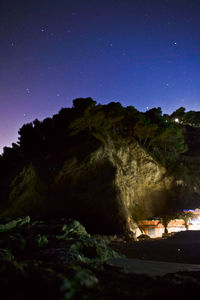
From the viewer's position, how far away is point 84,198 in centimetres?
1950

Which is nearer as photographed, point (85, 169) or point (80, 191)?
point (80, 191)

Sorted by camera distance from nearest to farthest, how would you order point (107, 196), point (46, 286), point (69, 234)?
point (46, 286) < point (69, 234) < point (107, 196)

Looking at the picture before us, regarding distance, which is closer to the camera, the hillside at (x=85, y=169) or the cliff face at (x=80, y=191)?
the cliff face at (x=80, y=191)

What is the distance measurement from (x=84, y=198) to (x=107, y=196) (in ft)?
7.52

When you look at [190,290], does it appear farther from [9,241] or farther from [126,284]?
[9,241]

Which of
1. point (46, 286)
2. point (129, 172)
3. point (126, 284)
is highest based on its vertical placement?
point (129, 172)

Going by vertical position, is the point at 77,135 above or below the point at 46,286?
above

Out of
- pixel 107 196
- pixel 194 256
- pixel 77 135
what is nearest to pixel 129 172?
pixel 107 196

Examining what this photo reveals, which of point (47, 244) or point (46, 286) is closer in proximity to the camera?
point (46, 286)

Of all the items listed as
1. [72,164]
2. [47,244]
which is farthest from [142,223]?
[47,244]

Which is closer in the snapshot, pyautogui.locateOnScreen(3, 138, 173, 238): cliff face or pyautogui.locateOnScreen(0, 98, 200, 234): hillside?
pyautogui.locateOnScreen(3, 138, 173, 238): cliff face

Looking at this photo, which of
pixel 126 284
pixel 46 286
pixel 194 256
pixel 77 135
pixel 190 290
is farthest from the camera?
pixel 77 135

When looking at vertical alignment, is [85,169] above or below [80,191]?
above

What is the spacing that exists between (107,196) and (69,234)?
8.96 meters
